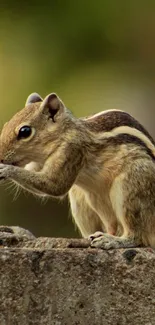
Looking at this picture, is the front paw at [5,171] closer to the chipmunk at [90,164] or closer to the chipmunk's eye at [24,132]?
the chipmunk at [90,164]

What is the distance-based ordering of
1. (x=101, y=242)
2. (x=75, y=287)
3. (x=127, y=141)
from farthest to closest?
(x=127, y=141), (x=101, y=242), (x=75, y=287)

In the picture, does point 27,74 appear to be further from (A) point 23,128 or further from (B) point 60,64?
(A) point 23,128

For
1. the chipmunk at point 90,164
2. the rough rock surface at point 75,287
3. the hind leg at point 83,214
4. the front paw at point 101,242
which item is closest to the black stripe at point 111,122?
the chipmunk at point 90,164

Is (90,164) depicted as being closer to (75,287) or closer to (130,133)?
(130,133)

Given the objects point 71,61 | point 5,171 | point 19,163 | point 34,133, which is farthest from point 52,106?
point 71,61

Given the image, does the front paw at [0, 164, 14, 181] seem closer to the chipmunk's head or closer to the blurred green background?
the chipmunk's head

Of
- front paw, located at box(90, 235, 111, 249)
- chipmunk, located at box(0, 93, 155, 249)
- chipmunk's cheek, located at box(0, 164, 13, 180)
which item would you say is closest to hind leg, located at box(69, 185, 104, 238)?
chipmunk, located at box(0, 93, 155, 249)
